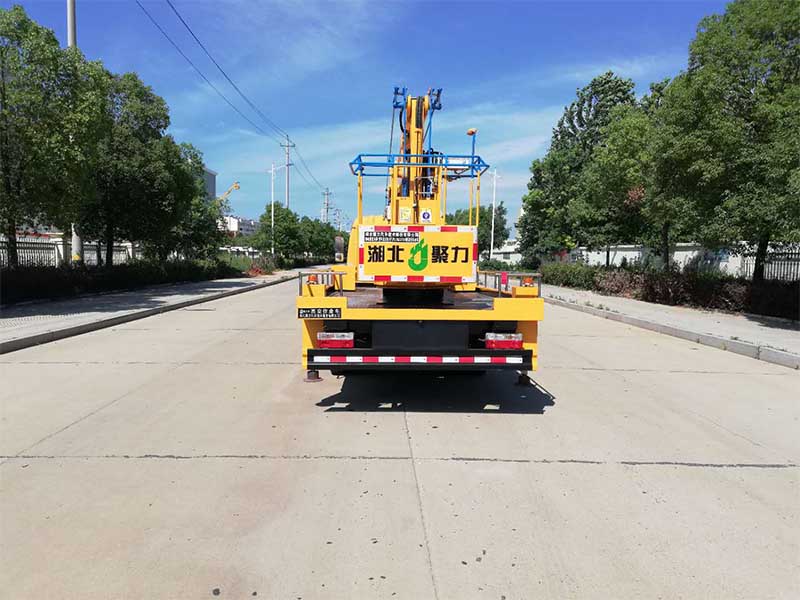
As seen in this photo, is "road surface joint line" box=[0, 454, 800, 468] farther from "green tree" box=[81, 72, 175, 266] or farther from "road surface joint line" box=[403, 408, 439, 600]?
"green tree" box=[81, 72, 175, 266]

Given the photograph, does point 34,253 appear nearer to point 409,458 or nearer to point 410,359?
point 410,359

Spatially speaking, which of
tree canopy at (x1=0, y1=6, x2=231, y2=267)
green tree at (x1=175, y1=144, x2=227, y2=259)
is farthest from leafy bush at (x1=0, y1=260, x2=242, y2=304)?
green tree at (x1=175, y1=144, x2=227, y2=259)

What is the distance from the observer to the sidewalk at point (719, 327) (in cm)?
1006

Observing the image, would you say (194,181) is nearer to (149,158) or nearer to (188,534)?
(149,158)

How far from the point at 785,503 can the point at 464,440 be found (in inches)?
99.5

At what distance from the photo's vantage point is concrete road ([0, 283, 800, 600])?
3010 mm

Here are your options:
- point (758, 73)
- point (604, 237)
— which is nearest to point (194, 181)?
point (604, 237)

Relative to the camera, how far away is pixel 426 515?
367 cm

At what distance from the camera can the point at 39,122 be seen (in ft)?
45.1

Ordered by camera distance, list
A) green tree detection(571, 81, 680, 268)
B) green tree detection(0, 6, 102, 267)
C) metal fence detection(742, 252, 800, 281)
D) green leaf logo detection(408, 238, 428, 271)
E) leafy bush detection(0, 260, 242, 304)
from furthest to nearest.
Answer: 1. green tree detection(571, 81, 680, 268)
2. metal fence detection(742, 252, 800, 281)
3. leafy bush detection(0, 260, 242, 304)
4. green tree detection(0, 6, 102, 267)
5. green leaf logo detection(408, 238, 428, 271)

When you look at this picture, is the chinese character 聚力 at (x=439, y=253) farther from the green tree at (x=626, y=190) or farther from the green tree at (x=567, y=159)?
the green tree at (x=567, y=159)

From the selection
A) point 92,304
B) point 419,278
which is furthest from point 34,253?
point 419,278

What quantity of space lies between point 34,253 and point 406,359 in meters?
18.0

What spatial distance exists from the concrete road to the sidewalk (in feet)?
8.30
